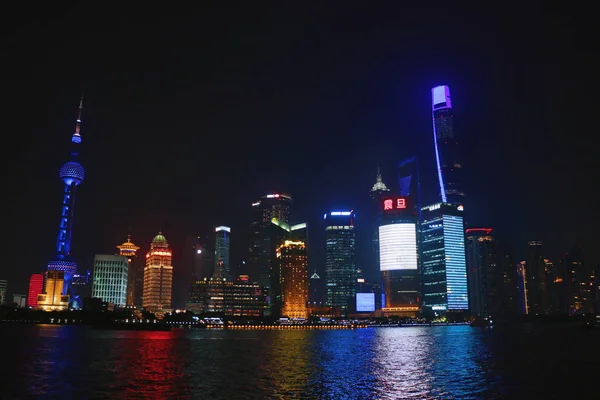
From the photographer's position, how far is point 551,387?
177ft

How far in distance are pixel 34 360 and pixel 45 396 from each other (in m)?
34.5

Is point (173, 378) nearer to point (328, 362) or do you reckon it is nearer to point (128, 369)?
point (128, 369)

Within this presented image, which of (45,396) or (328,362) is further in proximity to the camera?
(328,362)

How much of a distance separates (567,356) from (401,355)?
28.4m

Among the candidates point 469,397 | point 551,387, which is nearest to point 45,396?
point 469,397

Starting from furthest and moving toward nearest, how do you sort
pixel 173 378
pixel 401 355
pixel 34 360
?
pixel 401 355 < pixel 34 360 < pixel 173 378

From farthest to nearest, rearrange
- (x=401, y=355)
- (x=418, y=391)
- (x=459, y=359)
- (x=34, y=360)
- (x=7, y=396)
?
1. (x=401, y=355)
2. (x=459, y=359)
3. (x=34, y=360)
4. (x=418, y=391)
5. (x=7, y=396)

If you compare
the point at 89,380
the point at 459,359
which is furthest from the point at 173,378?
the point at 459,359

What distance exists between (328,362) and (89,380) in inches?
1355

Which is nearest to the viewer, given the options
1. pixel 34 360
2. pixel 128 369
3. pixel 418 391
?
pixel 418 391

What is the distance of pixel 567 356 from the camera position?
91.7 m

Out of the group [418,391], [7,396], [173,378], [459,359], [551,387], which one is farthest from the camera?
[459,359]

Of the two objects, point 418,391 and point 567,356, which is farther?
point 567,356

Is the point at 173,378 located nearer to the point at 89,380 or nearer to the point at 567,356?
the point at 89,380
